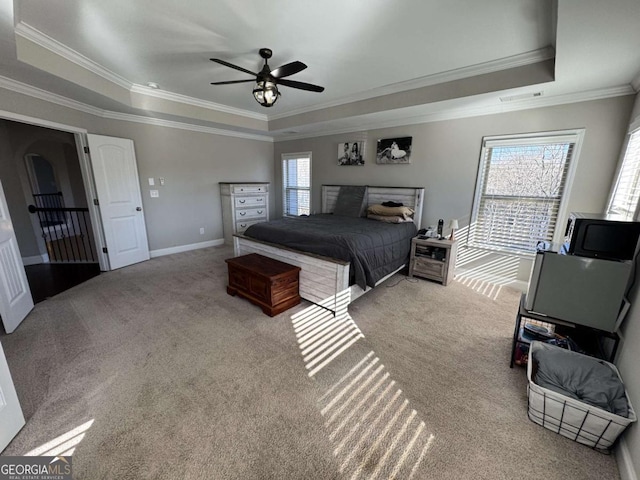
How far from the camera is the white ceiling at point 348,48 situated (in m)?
1.84

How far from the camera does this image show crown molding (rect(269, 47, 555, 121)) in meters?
2.45

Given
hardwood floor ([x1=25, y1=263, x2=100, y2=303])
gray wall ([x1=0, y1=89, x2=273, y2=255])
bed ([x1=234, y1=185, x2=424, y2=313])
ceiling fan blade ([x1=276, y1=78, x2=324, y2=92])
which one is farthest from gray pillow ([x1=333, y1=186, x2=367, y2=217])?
hardwood floor ([x1=25, y1=263, x2=100, y2=303])

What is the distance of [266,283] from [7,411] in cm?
180

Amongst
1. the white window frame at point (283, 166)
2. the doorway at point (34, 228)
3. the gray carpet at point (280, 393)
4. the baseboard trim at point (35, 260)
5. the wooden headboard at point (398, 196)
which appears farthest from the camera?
the white window frame at point (283, 166)

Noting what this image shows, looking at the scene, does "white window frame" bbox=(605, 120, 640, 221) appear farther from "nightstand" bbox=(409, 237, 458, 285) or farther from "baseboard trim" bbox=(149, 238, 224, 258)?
"baseboard trim" bbox=(149, 238, 224, 258)

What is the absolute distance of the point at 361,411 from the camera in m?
1.62

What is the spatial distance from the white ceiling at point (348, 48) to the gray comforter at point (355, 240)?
173 centimetres

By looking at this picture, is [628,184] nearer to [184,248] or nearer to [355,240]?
[355,240]

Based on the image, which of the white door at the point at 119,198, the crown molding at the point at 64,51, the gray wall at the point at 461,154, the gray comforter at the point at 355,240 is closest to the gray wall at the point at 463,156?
the gray wall at the point at 461,154

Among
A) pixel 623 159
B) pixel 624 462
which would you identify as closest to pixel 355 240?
pixel 624 462

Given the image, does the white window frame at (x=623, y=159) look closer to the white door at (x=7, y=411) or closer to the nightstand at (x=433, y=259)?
the nightstand at (x=433, y=259)

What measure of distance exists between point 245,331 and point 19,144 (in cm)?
547

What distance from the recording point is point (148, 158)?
4.38m

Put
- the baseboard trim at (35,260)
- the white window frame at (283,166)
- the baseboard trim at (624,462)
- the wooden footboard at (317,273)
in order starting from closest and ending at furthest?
the baseboard trim at (624,462)
the wooden footboard at (317,273)
the baseboard trim at (35,260)
the white window frame at (283,166)
